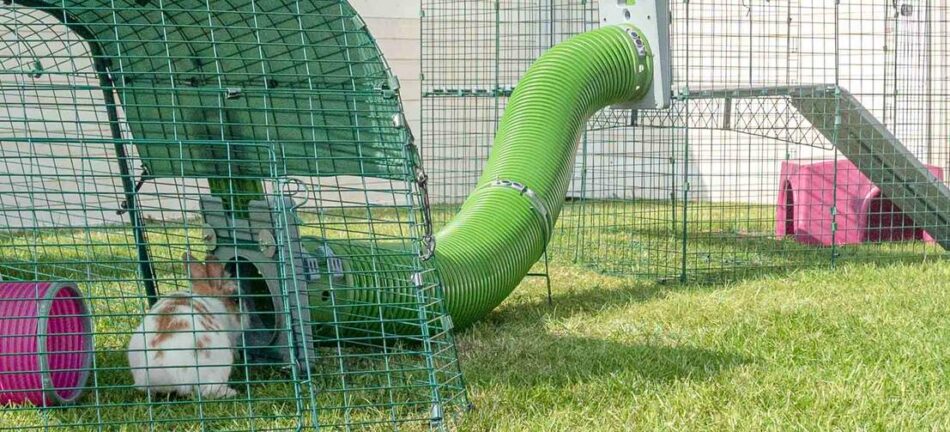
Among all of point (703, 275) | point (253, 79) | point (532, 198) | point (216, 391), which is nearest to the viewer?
point (216, 391)

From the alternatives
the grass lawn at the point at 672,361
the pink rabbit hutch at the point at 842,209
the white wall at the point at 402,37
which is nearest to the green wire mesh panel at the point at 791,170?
the pink rabbit hutch at the point at 842,209

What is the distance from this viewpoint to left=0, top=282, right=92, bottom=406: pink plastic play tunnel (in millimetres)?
2949

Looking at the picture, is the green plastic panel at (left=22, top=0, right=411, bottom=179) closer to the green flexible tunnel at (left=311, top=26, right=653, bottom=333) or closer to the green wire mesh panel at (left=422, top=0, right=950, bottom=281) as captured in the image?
the green flexible tunnel at (left=311, top=26, right=653, bottom=333)

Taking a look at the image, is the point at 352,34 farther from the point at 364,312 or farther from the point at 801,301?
the point at 801,301

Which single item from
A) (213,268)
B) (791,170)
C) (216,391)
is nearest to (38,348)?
(216,391)

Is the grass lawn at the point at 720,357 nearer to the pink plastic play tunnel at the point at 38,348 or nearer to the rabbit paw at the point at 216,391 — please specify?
the rabbit paw at the point at 216,391

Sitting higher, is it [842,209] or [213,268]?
[213,268]

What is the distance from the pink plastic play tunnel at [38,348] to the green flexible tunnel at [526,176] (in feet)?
2.91

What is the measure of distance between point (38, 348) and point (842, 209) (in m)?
5.46

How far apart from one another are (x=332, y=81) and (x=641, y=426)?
62.7 inches

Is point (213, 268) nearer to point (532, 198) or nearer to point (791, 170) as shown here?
point (532, 198)

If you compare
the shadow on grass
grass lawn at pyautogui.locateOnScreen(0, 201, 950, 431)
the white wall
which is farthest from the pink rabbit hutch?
the white wall

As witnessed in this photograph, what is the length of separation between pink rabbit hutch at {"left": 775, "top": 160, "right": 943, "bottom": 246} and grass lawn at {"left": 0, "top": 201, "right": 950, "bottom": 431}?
134 centimetres

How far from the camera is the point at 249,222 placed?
133 inches
